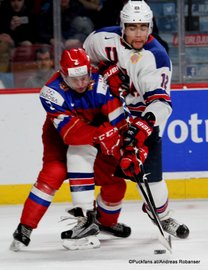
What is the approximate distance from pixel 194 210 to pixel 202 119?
25.2 inches

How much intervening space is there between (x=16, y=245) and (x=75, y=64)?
85 centimetres

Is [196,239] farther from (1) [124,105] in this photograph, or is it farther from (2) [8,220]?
(2) [8,220]

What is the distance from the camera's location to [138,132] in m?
4.50

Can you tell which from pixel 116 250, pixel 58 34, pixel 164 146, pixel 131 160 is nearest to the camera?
pixel 131 160

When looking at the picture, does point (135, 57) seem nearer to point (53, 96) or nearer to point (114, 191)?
point (53, 96)

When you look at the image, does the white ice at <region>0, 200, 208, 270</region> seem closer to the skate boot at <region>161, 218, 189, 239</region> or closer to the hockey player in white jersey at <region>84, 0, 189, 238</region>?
the skate boot at <region>161, 218, 189, 239</region>

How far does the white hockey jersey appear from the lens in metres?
4.59

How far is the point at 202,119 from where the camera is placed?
6160 millimetres

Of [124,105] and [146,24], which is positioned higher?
[146,24]

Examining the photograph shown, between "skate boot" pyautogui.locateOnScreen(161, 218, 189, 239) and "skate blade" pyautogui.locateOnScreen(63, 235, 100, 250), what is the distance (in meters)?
0.42

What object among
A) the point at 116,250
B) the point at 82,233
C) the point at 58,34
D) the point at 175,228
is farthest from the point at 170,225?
the point at 58,34

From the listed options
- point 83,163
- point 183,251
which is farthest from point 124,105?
point 183,251

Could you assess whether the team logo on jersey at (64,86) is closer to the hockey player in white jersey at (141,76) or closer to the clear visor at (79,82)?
the clear visor at (79,82)

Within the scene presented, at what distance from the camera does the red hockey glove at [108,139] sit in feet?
14.7
